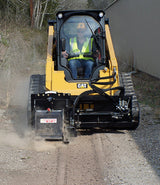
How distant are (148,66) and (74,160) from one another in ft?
30.3

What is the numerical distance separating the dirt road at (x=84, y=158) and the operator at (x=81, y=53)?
5.14 ft

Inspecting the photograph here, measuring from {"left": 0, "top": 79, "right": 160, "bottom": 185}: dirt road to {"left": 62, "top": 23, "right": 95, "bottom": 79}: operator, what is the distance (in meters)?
1.57

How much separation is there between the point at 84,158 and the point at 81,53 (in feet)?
10.1

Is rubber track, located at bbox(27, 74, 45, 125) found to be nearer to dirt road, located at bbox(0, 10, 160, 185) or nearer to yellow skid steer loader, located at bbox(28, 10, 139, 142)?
yellow skid steer loader, located at bbox(28, 10, 139, 142)

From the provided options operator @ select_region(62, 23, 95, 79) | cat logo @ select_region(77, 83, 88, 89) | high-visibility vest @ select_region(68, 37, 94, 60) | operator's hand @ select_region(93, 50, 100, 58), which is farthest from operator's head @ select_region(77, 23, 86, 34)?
cat logo @ select_region(77, 83, 88, 89)

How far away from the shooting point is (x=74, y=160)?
19.7 feet

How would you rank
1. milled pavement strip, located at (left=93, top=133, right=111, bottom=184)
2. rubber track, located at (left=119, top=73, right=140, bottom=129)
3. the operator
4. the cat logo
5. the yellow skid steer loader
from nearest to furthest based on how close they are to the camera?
1. milled pavement strip, located at (left=93, top=133, right=111, bottom=184)
2. the yellow skid steer loader
3. rubber track, located at (left=119, top=73, right=140, bottom=129)
4. the cat logo
5. the operator

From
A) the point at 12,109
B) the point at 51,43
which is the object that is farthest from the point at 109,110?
the point at 12,109

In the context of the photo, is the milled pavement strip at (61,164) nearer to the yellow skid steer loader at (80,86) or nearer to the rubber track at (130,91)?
the yellow skid steer loader at (80,86)

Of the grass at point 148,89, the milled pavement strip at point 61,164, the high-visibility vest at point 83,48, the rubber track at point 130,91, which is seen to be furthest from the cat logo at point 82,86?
the grass at point 148,89

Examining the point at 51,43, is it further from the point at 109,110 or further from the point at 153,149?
the point at 153,149

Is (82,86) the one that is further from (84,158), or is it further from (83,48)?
(84,158)

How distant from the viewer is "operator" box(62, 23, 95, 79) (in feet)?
27.1

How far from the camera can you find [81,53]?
330 inches
